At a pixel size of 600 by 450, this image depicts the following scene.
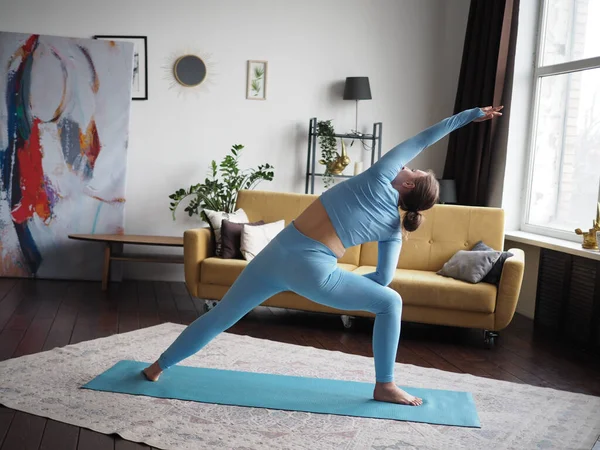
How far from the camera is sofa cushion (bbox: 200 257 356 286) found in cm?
477

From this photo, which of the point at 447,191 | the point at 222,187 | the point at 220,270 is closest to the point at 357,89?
the point at 447,191

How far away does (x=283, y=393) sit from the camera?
3.27 meters

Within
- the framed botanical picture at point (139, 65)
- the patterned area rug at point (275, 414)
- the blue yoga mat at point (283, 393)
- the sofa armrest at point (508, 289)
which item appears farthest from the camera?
the framed botanical picture at point (139, 65)

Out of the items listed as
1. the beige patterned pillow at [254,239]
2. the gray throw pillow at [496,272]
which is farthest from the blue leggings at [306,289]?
the beige patterned pillow at [254,239]

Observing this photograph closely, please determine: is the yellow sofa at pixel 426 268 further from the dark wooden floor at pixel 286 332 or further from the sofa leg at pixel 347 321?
the dark wooden floor at pixel 286 332

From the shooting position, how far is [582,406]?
3363mm

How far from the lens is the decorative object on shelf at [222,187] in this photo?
19.6 ft

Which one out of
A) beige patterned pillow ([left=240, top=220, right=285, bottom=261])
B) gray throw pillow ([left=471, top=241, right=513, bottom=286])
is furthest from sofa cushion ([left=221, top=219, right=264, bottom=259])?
gray throw pillow ([left=471, top=241, right=513, bottom=286])

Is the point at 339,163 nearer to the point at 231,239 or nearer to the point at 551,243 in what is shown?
the point at 231,239

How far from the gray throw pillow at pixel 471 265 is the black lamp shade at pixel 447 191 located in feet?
3.60

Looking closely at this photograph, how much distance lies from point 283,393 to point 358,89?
3.57m

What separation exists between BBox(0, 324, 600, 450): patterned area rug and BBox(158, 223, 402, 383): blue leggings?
1.04 feet

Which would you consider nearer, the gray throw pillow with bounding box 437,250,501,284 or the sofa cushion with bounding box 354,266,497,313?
the sofa cushion with bounding box 354,266,497,313

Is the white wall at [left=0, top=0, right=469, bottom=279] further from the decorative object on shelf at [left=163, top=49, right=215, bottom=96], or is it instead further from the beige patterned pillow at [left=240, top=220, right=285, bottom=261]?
the beige patterned pillow at [left=240, top=220, right=285, bottom=261]
